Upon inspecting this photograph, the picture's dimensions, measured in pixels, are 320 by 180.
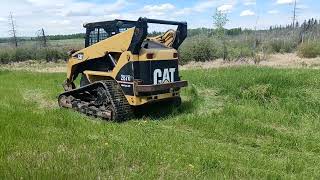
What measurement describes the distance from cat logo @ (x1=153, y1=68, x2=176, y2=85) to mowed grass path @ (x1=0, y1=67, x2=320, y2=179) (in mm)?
805

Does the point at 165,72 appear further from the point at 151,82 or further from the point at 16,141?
the point at 16,141

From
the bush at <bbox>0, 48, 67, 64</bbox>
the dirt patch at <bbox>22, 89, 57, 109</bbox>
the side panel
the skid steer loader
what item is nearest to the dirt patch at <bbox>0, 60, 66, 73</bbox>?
the bush at <bbox>0, 48, 67, 64</bbox>

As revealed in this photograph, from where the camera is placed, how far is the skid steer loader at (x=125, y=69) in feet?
30.7

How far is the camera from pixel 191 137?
7.82 m

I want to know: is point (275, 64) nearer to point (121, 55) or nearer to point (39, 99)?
point (39, 99)

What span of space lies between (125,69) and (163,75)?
82 centimetres

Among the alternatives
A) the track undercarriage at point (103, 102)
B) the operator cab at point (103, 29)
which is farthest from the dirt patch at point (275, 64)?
the track undercarriage at point (103, 102)

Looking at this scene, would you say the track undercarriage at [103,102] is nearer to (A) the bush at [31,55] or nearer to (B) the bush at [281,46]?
(B) the bush at [281,46]

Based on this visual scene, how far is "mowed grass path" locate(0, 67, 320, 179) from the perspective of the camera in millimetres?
5633

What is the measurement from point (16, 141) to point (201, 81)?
748 cm

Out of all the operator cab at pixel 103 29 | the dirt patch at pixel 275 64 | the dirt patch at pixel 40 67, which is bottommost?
the dirt patch at pixel 40 67

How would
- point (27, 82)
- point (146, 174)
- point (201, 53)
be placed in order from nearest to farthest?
1. point (146, 174)
2. point (27, 82)
3. point (201, 53)

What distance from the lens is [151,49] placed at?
9.59 meters

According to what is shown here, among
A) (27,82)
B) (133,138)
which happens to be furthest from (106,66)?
(27,82)
